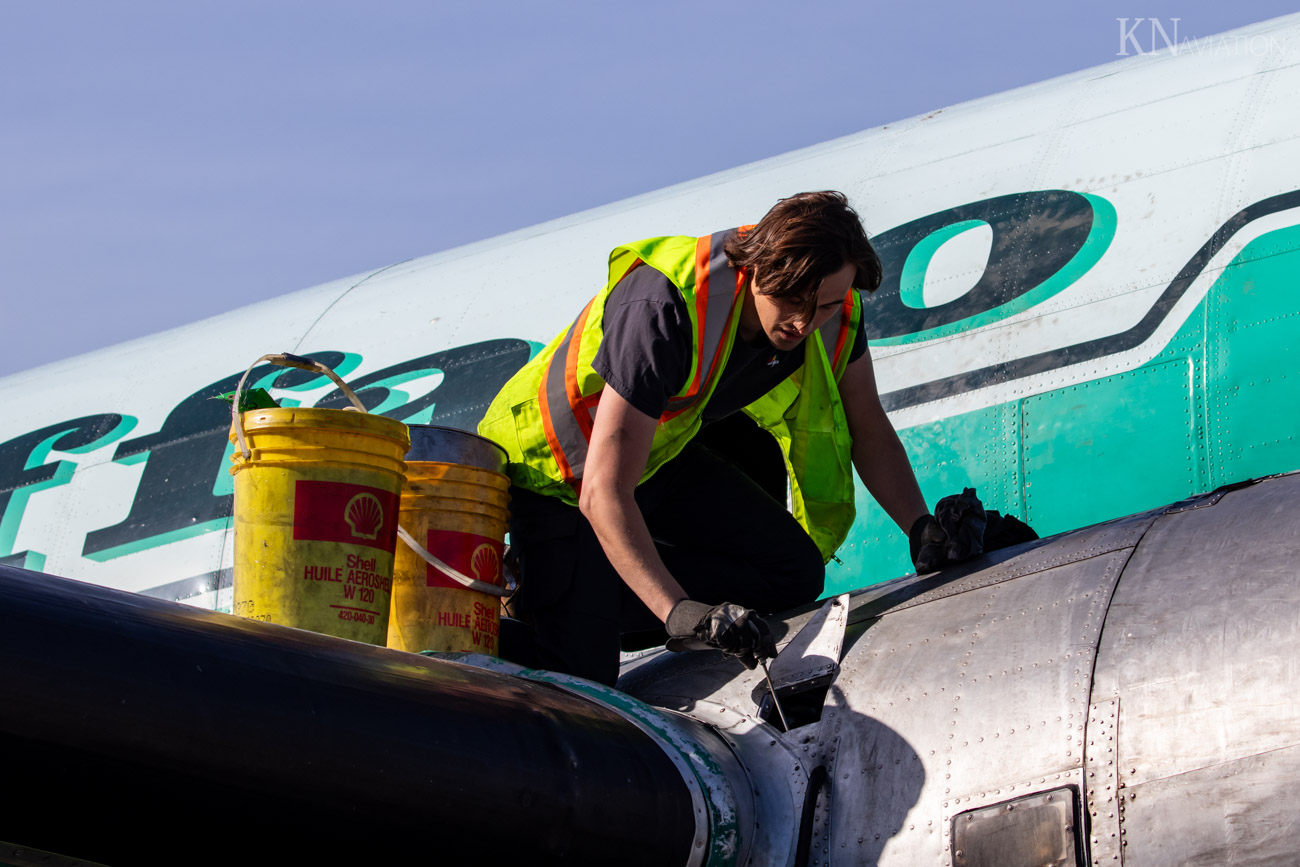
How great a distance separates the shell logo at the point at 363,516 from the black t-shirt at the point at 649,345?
83 centimetres

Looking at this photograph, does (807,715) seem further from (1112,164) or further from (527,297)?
(527,297)

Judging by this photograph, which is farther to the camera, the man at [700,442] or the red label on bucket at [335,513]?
the red label on bucket at [335,513]

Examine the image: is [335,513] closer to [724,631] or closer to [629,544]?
[629,544]

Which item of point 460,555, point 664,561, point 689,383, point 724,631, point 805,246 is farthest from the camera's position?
point 664,561

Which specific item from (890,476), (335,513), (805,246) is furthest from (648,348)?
(890,476)

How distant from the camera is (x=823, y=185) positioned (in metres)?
7.26

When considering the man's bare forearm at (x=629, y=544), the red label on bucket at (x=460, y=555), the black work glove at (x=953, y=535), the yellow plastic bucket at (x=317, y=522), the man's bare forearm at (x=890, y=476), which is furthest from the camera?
the man's bare forearm at (x=890, y=476)

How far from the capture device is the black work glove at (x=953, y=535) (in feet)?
14.0

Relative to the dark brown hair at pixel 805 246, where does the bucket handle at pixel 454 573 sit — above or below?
below

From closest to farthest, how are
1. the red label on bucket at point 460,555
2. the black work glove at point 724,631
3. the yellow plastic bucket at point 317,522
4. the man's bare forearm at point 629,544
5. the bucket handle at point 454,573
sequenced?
the black work glove at point 724,631 → the man's bare forearm at point 629,544 → the yellow plastic bucket at point 317,522 → the bucket handle at point 454,573 → the red label on bucket at point 460,555

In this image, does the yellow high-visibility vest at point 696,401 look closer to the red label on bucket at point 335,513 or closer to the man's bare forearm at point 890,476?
the man's bare forearm at point 890,476

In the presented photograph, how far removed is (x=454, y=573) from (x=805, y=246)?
1.52m

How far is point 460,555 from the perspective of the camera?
4.66m

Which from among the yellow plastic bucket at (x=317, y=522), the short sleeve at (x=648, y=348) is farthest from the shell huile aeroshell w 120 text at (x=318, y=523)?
the short sleeve at (x=648, y=348)
